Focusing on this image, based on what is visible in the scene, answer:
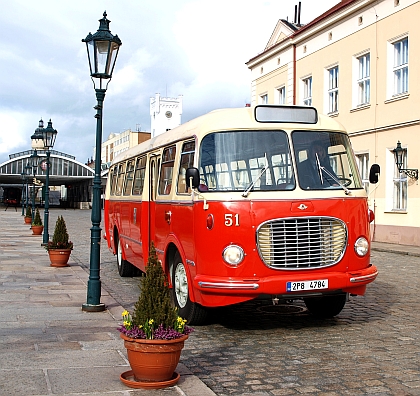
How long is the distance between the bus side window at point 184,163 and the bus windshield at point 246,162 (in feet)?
1.12

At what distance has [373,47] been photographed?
2483 cm

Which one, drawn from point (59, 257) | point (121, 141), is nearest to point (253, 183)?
point (59, 257)

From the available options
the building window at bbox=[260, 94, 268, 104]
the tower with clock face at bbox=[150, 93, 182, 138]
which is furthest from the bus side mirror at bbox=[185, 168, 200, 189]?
the tower with clock face at bbox=[150, 93, 182, 138]

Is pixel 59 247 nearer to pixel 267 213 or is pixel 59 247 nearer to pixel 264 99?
pixel 267 213

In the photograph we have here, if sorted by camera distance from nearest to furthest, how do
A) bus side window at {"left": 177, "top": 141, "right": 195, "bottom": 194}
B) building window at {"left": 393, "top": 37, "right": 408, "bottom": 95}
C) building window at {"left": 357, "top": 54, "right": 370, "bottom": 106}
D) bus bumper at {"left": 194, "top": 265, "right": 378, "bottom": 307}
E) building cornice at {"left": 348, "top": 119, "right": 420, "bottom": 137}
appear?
bus bumper at {"left": 194, "top": 265, "right": 378, "bottom": 307} < bus side window at {"left": 177, "top": 141, "right": 195, "bottom": 194} < building cornice at {"left": 348, "top": 119, "right": 420, "bottom": 137} < building window at {"left": 393, "top": 37, "right": 408, "bottom": 95} < building window at {"left": 357, "top": 54, "right": 370, "bottom": 106}

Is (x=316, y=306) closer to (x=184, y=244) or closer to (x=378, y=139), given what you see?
(x=184, y=244)

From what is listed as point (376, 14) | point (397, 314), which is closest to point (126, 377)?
point (397, 314)

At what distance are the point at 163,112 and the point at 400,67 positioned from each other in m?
79.9

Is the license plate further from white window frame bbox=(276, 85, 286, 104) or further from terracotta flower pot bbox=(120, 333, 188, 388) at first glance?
white window frame bbox=(276, 85, 286, 104)

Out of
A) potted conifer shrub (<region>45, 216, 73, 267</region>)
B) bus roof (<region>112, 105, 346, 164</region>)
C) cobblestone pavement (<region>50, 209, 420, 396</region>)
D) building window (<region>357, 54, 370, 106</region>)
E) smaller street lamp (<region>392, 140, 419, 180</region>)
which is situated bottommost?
cobblestone pavement (<region>50, 209, 420, 396</region>)

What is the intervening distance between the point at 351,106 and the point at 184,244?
1960cm

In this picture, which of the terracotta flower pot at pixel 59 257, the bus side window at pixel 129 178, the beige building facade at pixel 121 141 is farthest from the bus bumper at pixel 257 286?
the beige building facade at pixel 121 141

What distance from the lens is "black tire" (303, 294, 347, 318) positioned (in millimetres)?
8875

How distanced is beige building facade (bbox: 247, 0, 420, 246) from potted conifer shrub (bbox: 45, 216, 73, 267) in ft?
31.9
